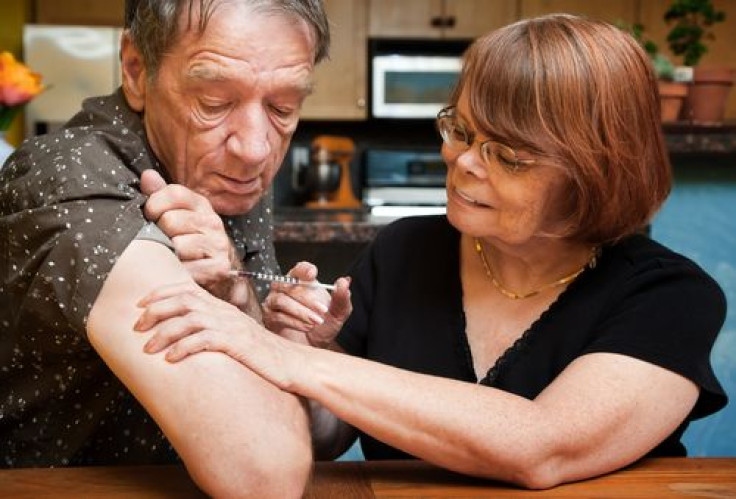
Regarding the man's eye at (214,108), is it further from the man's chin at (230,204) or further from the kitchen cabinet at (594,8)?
the kitchen cabinet at (594,8)

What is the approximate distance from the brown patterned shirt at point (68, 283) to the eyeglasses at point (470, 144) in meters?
0.40

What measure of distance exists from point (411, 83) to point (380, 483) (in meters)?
4.44

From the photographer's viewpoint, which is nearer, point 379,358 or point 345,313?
point 345,313

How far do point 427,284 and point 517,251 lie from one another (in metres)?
0.17

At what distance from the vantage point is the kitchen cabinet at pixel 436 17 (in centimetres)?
550

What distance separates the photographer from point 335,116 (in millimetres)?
5578

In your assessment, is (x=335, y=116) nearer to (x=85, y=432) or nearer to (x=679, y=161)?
(x=679, y=161)

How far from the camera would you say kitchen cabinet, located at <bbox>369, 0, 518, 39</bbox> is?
5.50 metres

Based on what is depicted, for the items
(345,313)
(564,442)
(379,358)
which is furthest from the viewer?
(379,358)

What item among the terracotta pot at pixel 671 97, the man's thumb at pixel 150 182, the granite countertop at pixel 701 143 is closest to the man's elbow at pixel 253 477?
the man's thumb at pixel 150 182

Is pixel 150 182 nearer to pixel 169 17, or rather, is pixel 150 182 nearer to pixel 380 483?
pixel 169 17

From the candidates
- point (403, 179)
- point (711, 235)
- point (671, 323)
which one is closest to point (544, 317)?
point (671, 323)

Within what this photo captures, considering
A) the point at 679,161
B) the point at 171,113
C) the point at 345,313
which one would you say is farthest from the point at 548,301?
the point at 679,161

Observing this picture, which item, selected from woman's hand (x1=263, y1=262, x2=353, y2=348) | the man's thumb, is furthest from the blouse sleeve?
the man's thumb
